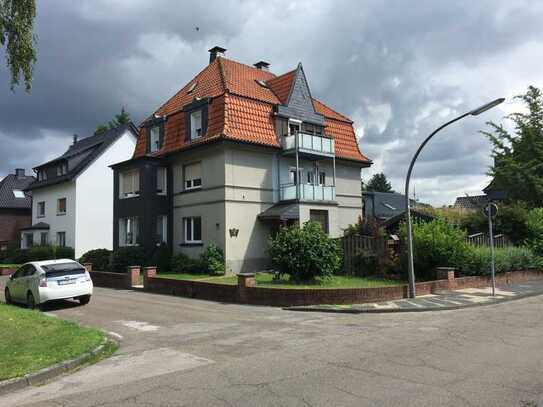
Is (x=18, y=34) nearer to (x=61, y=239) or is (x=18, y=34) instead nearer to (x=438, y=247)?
(x=438, y=247)

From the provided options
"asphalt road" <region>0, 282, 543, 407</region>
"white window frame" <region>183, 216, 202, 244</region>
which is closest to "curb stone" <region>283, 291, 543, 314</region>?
"asphalt road" <region>0, 282, 543, 407</region>

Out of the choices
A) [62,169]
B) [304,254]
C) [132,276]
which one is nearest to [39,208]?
[62,169]

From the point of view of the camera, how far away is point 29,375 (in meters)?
7.07

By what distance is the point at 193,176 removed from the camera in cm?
2745

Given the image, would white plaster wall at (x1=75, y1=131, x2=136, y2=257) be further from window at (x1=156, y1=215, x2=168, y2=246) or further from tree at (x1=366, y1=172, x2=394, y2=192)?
tree at (x1=366, y1=172, x2=394, y2=192)

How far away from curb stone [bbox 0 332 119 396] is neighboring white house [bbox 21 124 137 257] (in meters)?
30.5

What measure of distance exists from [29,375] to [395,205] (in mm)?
49810

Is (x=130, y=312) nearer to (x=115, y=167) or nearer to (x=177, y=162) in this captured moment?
(x=177, y=162)

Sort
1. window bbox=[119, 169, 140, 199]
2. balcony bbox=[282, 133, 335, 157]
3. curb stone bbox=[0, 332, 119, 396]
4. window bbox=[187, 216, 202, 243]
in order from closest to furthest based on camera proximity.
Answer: curb stone bbox=[0, 332, 119, 396], window bbox=[187, 216, 202, 243], balcony bbox=[282, 133, 335, 157], window bbox=[119, 169, 140, 199]

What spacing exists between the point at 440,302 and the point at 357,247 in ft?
19.9

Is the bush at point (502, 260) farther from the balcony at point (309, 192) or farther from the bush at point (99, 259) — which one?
the bush at point (99, 259)

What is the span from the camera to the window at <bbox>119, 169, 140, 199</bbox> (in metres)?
29.2

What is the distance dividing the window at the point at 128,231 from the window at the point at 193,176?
3.98 m

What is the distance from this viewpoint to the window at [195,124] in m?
27.4
